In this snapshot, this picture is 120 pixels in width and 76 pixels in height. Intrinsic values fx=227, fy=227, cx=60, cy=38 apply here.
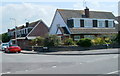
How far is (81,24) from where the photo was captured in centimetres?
4497

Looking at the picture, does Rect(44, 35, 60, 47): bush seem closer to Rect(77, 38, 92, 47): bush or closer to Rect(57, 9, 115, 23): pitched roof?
Rect(77, 38, 92, 47): bush

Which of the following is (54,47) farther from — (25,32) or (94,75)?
(25,32)

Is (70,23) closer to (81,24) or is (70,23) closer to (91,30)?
(81,24)

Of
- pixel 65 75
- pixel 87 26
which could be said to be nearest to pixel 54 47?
pixel 87 26

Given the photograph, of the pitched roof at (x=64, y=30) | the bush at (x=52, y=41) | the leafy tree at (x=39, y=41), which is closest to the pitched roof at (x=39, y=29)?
the pitched roof at (x=64, y=30)

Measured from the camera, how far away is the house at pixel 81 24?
42844 millimetres

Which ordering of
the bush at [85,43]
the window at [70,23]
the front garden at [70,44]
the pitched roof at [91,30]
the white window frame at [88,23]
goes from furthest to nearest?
the white window frame at [88,23]
the window at [70,23]
the pitched roof at [91,30]
the bush at [85,43]
the front garden at [70,44]

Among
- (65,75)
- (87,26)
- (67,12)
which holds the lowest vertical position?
(65,75)

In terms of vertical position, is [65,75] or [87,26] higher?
[87,26]

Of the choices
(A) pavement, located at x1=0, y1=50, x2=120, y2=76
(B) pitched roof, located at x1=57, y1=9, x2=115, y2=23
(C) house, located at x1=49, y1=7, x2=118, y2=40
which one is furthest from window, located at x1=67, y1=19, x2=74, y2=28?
(A) pavement, located at x1=0, y1=50, x2=120, y2=76

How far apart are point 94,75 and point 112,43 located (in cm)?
2709

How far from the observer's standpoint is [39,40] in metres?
37.2

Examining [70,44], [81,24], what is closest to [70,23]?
[81,24]

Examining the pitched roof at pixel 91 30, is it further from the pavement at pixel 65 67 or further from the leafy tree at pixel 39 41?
the pavement at pixel 65 67
